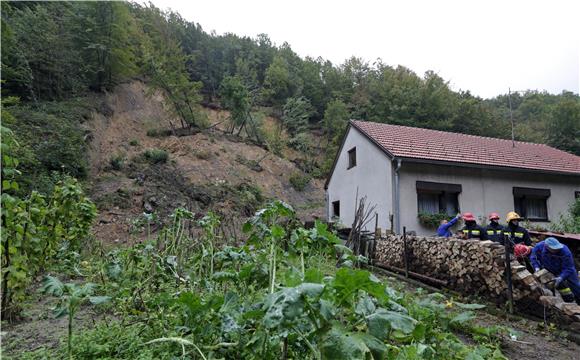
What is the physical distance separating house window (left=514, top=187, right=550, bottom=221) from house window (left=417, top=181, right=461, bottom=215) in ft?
9.08

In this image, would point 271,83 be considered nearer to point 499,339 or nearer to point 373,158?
point 373,158

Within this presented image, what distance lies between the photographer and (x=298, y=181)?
25188mm

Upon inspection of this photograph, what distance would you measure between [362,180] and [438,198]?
306cm

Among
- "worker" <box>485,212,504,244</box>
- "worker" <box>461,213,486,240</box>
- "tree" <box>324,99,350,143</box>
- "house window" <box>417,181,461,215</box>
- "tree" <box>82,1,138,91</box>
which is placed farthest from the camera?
"tree" <box>324,99,350,143</box>

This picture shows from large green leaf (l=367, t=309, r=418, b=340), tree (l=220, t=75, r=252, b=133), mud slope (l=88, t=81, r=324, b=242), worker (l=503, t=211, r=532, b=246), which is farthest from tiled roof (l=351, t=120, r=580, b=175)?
tree (l=220, t=75, r=252, b=133)

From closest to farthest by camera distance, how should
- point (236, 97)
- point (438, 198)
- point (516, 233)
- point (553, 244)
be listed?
point (553, 244), point (516, 233), point (438, 198), point (236, 97)

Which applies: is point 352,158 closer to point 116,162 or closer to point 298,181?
point 298,181

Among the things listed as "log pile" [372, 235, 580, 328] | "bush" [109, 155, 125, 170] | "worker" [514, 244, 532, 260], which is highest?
"bush" [109, 155, 125, 170]

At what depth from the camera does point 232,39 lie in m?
39.4

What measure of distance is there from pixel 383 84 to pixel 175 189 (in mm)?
27397

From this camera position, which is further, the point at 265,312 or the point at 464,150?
the point at 464,150

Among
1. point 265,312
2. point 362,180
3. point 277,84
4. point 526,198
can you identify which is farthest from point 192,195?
point 277,84

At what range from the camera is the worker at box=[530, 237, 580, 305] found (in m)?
5.65

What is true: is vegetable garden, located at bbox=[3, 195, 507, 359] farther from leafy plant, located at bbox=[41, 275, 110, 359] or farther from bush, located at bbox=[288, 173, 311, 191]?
bush, located at bbox=[288, 173, 311, 191]
